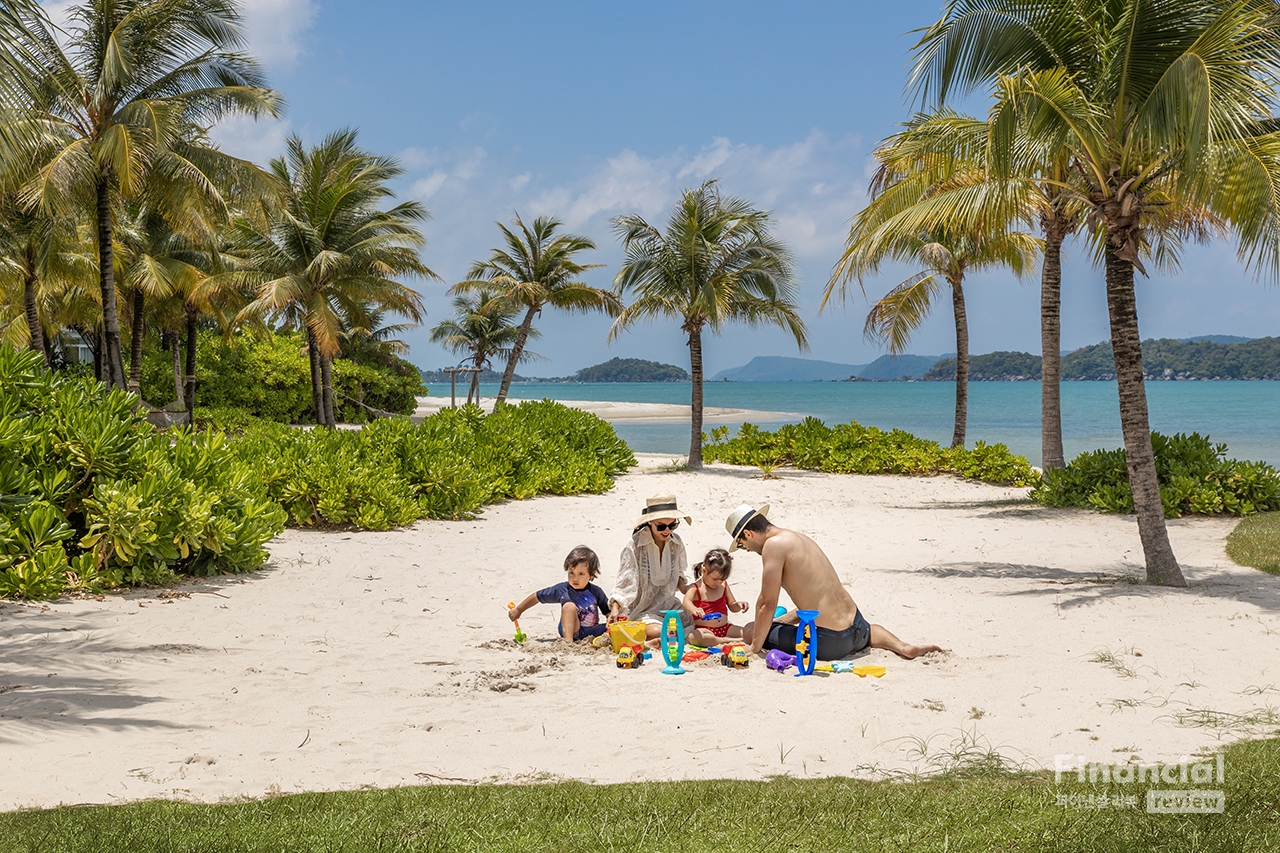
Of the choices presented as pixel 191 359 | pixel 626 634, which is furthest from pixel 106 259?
pixel 626 634

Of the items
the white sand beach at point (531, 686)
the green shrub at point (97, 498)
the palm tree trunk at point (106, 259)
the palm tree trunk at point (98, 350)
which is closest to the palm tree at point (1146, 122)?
the white sand beach at point (531, 686)

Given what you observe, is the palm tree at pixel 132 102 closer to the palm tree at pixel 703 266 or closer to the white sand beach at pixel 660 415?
the palm tree at pixel 703 266

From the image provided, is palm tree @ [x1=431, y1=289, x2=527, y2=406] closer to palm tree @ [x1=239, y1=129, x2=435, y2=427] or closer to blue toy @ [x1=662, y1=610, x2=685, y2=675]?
palm tree @ [x1=239, y1=129, x2=435, y2=427]

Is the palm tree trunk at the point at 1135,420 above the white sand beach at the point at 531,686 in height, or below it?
above

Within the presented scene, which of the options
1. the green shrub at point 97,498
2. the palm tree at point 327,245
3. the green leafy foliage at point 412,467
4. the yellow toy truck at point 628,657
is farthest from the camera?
the palm tree at point 327,245

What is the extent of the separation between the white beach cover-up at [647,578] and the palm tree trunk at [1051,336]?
9.91 metres

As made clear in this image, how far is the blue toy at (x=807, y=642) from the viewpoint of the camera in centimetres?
575

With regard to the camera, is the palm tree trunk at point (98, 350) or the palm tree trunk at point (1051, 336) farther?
the palm tree trunk at point (98, 350)

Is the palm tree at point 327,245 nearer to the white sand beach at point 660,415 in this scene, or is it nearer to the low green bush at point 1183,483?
the low green bush at point 1183,483

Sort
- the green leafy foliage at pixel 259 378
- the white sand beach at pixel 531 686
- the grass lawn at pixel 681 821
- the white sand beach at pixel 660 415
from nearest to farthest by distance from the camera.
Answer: the grass lawn at pixel 681 821 → the white sand beach at pixel 531 686 → the green leafy foliage at pixel 259 378 → the white sand beach at pixel 660 415

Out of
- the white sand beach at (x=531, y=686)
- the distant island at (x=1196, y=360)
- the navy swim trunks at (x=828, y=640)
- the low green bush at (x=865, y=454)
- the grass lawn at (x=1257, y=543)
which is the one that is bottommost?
the white sand beach at (x=531, y=686)

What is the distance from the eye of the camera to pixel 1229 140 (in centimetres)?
726

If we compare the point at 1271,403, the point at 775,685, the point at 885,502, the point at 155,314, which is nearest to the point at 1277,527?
the point at 885,502

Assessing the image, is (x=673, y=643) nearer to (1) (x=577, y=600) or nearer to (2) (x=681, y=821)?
(1) (x=577, y=600)
